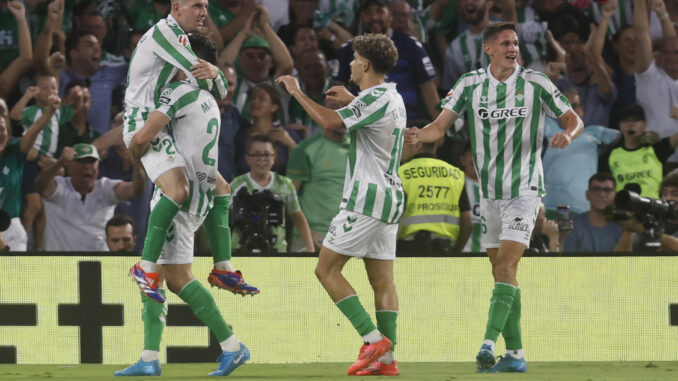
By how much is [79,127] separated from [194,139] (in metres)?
3.93

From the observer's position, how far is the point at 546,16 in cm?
1016

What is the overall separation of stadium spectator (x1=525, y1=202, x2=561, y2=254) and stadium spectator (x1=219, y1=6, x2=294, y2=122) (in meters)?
2.74

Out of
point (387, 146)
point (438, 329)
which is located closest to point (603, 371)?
point (438, 329)

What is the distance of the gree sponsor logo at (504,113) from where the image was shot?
6277mm

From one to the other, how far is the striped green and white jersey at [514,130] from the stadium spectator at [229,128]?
3461 millimetres

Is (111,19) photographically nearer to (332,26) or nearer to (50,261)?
(332,26)

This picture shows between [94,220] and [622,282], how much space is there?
4.49 metres

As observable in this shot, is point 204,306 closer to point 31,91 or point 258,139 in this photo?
point 258,139

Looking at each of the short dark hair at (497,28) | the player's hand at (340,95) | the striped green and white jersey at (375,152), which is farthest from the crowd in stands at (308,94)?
the striped green and white jersey at (375,152)

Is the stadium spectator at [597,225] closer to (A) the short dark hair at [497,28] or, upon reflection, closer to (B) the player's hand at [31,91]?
(A) the short dark hair at [497,28]

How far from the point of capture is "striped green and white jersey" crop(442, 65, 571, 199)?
6273 millimetres

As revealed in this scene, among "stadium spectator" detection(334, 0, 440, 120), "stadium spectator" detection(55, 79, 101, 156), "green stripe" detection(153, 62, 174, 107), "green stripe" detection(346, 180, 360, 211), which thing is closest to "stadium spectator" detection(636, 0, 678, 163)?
"stadium spectator" detection(334, 0, 440, 120)

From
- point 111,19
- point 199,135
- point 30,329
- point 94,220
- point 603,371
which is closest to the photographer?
point 199,135

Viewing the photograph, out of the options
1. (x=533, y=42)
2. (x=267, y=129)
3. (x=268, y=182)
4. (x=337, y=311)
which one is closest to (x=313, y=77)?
(x=267, y=129)
